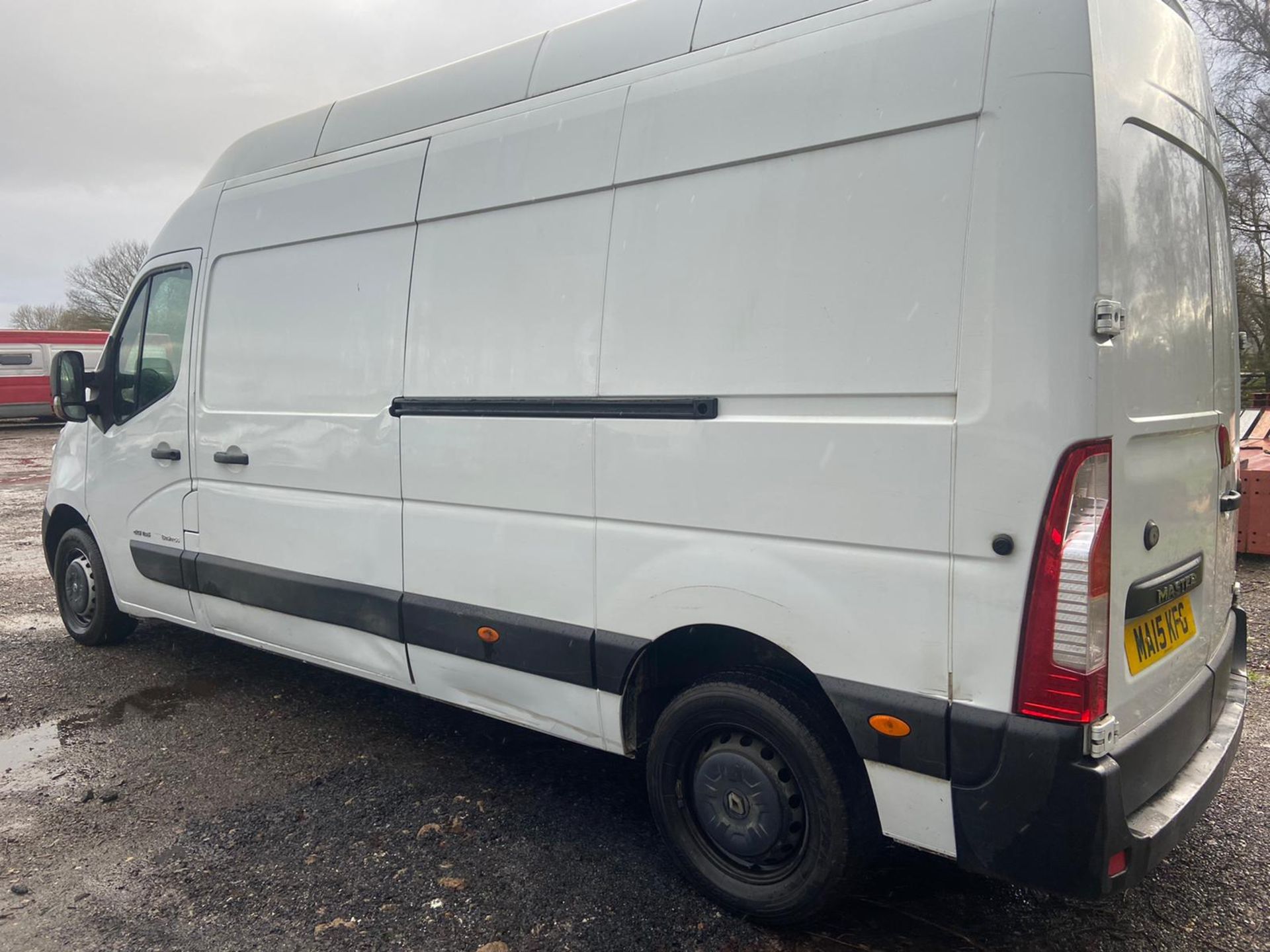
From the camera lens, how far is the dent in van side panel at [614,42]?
2.99 m

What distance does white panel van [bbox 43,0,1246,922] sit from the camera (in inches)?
86.6

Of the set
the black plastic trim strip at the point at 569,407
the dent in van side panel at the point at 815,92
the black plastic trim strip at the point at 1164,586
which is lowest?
the black plastic trim strip at the point at 1164,586

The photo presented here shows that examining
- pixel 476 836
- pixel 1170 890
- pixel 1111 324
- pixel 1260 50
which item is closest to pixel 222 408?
pixel 476 836

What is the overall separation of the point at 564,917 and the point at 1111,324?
2.27 m

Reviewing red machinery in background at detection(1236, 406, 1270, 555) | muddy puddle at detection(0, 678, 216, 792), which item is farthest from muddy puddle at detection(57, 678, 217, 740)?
red machinery in background at detection(1236, 406, 1270, 555)

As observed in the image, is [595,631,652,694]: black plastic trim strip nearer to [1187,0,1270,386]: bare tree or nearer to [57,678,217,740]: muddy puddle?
[57,678,217,740]: muddy puddle

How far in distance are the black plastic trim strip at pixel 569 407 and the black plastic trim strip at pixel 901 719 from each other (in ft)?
2.83

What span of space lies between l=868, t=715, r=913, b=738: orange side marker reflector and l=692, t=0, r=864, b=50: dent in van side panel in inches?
76.5

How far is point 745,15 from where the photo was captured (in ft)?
9.21

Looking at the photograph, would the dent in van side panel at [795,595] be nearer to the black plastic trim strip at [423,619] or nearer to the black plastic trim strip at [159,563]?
the black plastic trim strip at [423,619]

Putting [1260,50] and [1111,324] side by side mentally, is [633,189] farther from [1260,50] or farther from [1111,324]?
[1260,50]

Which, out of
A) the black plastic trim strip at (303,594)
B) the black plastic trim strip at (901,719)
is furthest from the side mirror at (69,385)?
the black plastic trim strip at (901,719)

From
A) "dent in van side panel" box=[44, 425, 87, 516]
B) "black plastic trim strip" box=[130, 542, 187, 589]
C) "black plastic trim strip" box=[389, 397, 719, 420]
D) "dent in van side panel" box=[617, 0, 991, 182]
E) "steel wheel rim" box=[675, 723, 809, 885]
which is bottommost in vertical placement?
"steel wheel rim" box=[675, 723, 809, 885]

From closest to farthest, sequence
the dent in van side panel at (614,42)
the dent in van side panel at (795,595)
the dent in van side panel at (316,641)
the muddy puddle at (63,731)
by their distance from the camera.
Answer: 1. the dent in van side panel at (795,595)
2. the dent in van side panel at (614,42)
3. the dent in van side panel at (316,641)
4. the muddy puddle at (63,731)
